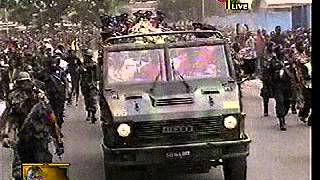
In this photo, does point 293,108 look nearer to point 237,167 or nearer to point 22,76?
point 237,167

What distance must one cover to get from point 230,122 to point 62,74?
844 millimetres

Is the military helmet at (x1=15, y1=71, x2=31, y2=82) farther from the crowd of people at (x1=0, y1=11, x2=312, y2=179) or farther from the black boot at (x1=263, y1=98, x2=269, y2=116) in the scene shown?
the black boot at (x1=263, y1=98, x2=269, y2=116)

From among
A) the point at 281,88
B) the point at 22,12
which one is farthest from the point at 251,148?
the point at 22,12

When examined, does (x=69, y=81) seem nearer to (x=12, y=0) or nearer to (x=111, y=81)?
(x=111, y=81)

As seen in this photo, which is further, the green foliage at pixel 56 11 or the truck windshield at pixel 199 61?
the truck windshield at pixel 199 61

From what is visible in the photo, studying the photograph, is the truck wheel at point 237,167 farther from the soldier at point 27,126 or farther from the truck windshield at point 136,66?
the soldier at point 27,126

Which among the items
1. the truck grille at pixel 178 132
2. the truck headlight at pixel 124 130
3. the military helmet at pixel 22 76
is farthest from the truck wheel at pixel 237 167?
the military helmet at pixel 22 76

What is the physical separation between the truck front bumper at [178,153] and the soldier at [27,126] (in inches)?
11.4

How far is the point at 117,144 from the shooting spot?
300cm

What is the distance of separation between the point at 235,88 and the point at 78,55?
30.6 inches

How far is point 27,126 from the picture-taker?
301cm

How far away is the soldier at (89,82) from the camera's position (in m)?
3.03

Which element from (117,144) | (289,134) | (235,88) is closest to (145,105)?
(117,144)

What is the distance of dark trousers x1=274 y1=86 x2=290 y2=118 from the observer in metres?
2.95
